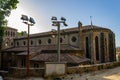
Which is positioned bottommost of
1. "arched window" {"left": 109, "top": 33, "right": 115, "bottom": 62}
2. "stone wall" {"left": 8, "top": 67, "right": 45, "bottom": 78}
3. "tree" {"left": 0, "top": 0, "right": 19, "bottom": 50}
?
"stone wall" {"left": 8, "top": 67, "right": 45, "bottom": 78}

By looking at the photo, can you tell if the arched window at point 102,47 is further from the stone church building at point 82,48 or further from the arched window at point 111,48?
the arched window at point 111,48

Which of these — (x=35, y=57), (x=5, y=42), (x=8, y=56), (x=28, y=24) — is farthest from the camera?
(x=5, y=42)

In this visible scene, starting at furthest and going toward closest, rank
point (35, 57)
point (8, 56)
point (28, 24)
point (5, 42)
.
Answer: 1. point (5, 42)
2. point (8, 56)
3. point (35, 57)
4. point (28, 24)

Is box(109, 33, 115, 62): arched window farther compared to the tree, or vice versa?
box(109, 33, 115, 62): arched window

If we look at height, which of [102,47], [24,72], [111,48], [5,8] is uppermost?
[5,8]

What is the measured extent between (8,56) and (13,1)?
23583 millimetres

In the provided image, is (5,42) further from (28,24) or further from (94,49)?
(28,24)

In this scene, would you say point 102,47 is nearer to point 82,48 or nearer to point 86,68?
point 82,48

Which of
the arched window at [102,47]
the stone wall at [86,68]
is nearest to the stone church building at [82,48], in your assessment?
the arched window at [102,47]

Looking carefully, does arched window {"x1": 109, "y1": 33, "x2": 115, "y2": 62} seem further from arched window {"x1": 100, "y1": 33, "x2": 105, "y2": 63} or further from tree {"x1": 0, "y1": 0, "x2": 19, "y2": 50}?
tree {"x1": 0, "y1": 0, "x2": 19, "y2": 50}

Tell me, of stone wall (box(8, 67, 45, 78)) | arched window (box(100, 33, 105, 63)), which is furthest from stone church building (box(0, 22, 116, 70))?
stone wall (box(8, 67, 45, 78))

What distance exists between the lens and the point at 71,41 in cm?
3288

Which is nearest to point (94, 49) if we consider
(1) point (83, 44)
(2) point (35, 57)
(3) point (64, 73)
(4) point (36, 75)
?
(1) point (83, 44)

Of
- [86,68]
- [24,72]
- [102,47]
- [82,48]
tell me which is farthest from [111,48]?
[24,72]
